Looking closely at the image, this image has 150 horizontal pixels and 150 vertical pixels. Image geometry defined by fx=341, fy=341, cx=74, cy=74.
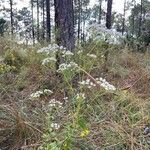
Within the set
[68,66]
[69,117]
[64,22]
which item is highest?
[64,22]

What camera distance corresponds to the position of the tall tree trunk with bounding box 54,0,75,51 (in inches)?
185

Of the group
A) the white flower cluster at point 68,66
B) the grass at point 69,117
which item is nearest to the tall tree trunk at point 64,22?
the grass at point 69,117

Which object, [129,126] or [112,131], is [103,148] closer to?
[112,131]

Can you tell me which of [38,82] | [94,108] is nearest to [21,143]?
[94,108]

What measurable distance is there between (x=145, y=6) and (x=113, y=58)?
3486 cm

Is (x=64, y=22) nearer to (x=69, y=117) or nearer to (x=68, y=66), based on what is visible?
(x=68, y=66)

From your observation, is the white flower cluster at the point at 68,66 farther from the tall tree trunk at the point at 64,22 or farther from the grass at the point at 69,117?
the tall tree trunk at the point at 64,22

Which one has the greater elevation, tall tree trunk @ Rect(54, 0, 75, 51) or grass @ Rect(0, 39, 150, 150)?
tall tree trunk @ Rect(54, 0, 75, 51)

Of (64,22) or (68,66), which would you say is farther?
(64,22)

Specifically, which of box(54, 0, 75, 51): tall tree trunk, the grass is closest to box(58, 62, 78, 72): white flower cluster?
the grass

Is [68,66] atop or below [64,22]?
below

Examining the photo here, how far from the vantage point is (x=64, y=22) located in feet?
15.5

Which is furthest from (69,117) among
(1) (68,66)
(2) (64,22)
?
(2) (64,22)

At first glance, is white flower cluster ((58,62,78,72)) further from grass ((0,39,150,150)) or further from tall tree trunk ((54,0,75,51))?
tall tree trunk ((54,0,75,51))
